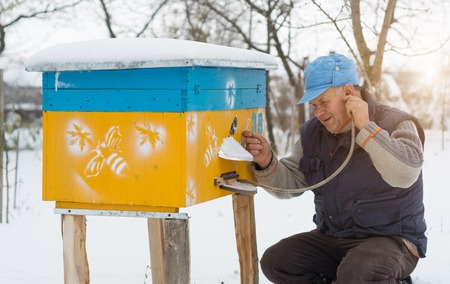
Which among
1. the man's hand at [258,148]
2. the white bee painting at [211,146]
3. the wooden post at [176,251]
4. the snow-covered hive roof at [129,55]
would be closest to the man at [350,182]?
the man's hand at [258,148]

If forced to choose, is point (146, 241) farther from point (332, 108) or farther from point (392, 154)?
point (392, 154)

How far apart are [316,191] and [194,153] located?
84 cm

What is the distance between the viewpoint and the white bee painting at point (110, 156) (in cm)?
324

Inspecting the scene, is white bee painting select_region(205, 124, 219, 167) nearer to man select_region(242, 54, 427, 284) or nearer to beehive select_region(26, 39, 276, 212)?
beehive select_region(26, 39, 276, 212)

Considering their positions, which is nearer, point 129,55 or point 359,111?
point 129,55

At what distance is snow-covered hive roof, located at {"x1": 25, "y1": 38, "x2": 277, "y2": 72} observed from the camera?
3053 mm

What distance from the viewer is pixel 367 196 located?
3.53 meters

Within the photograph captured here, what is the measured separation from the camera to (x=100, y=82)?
10.7 feet

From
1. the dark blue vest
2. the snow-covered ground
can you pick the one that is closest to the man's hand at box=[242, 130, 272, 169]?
the dark blue vest

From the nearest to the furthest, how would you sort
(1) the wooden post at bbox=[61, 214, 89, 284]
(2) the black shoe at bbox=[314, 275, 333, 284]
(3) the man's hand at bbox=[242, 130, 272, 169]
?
(1) the wooden post at bbox=[61, 214, 89, 284] < (3) the man's hand at bbox=[242, 130, 272, 169] < (2) the black shoe at bbox=[314, 275, 333, 284]

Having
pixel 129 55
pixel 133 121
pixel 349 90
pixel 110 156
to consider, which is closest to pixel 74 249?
pixel 110 156

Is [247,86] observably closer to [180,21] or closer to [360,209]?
[360,209]

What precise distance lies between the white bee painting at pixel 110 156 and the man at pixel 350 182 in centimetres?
74

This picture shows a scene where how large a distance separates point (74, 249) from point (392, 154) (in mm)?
1466
